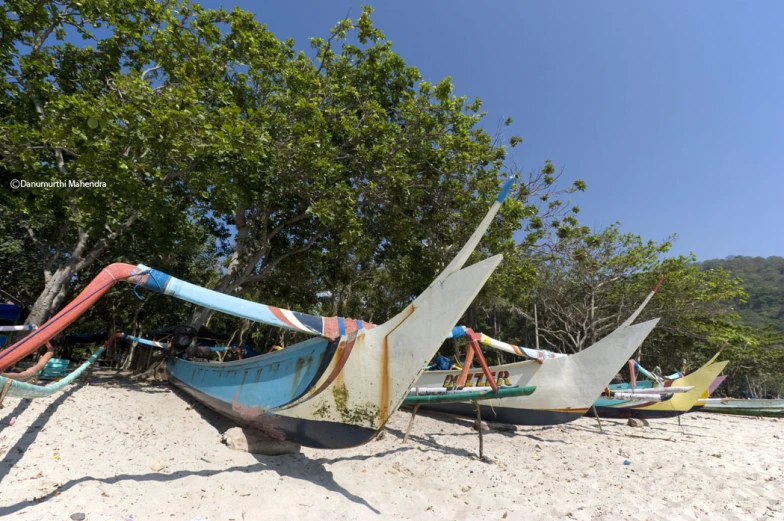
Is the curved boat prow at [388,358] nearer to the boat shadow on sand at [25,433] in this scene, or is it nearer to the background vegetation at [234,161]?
the boat shadow on sand at [25,433]

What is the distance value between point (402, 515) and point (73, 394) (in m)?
5.95

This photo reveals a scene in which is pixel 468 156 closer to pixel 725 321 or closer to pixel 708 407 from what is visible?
pixel 708 407

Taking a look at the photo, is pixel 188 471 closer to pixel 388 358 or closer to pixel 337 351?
pixel 337 351

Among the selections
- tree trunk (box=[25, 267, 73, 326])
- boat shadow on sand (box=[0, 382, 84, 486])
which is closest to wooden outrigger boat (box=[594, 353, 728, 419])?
boat shadow on sand (box=[0, 382, 84, 486])

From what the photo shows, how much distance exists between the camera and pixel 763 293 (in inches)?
2431

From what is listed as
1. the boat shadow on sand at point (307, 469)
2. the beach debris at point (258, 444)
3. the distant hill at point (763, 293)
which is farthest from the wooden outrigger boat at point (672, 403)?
the distant hill at point (763, 293)

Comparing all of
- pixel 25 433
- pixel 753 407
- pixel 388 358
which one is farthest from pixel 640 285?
pixel 25 433

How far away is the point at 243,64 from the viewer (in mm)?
9086

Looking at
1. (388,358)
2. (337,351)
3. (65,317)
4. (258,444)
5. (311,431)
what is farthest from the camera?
(258,444)

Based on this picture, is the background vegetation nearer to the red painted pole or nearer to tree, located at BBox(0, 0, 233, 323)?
tree, located at BBox(0, 0, 233, 323)

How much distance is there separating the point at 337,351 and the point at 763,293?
280ft

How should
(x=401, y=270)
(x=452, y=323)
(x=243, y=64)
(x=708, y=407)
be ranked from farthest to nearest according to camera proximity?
1. (x=708, y=407)
2. (x=401, y=270)
3. (x=243, y=64)
4. (x=452, y=323)

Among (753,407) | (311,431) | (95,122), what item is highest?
(95,122)

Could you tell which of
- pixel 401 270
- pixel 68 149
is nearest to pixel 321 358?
pixel 68 149
